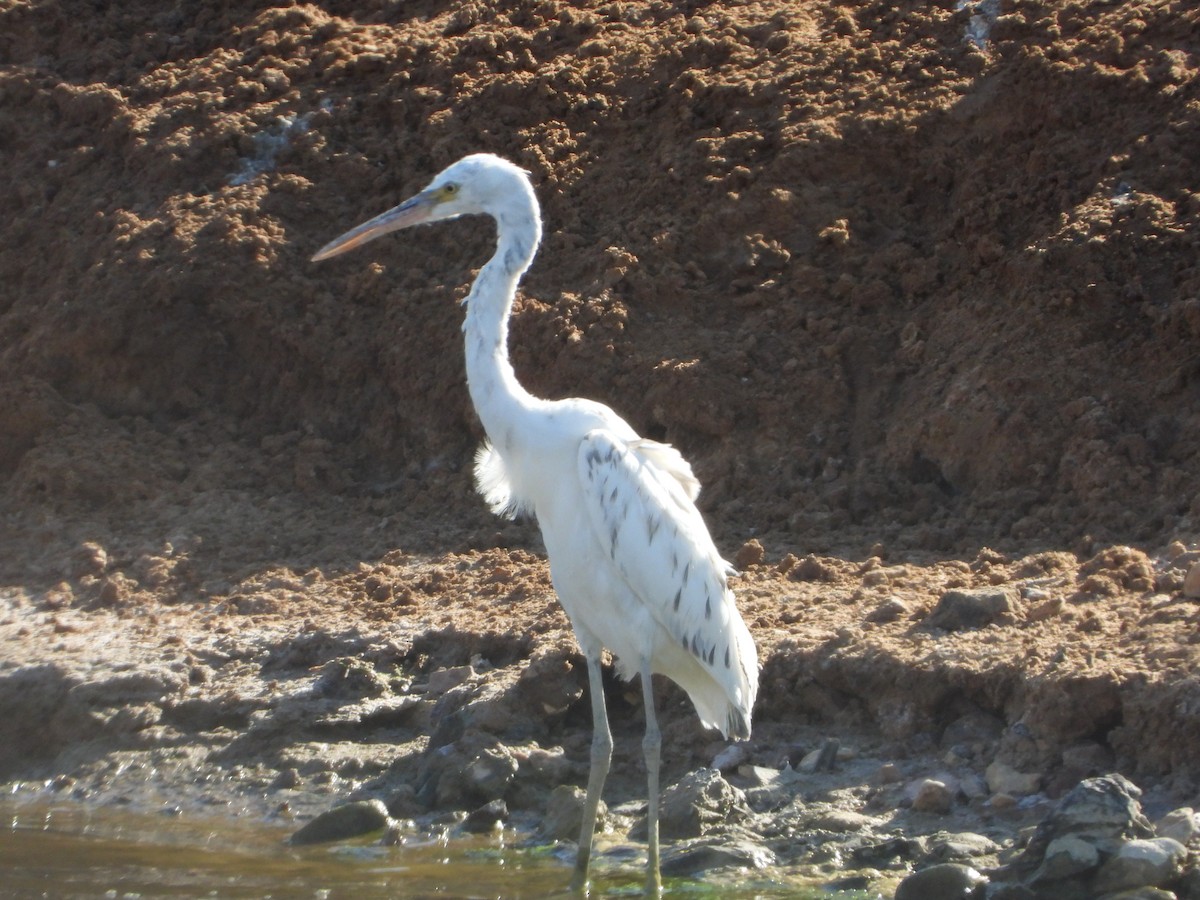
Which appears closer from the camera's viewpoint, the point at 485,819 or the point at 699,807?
the point at 699,807

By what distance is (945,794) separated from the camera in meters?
7.23

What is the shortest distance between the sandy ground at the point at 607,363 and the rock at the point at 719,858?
42.8 inches

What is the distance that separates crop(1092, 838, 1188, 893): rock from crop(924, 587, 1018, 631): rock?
7.29ft

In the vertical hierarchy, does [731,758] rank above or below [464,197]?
below

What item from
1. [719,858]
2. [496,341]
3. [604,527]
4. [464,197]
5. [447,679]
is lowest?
[719,858]

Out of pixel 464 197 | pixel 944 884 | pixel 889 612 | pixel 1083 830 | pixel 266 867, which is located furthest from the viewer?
pixel 889 612

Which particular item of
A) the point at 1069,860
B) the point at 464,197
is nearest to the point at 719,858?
the point at 1069,860

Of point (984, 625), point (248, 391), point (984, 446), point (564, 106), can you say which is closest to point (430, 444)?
point (248, 391)

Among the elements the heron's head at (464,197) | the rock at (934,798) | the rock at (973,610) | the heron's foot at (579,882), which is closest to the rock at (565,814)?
the heron's foot at (579,882)

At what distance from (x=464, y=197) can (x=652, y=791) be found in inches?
115

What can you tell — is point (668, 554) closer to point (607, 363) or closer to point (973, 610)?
point (973, 610)

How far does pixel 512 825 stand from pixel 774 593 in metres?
2.26

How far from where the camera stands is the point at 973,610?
8.22 m

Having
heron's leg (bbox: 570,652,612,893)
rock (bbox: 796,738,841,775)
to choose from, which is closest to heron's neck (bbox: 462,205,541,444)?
heron's leg (bbox: 570,652,612,893)
